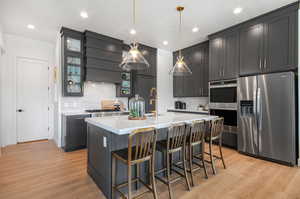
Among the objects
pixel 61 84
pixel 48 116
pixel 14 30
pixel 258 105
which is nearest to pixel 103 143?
pixel 61 84

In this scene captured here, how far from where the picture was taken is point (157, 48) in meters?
5.50


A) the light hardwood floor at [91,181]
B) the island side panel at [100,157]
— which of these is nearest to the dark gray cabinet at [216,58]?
the light hardwood floor at [91,181]

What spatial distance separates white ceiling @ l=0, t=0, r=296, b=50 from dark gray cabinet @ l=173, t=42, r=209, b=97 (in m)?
0.70

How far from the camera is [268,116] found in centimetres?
307

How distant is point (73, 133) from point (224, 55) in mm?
4276

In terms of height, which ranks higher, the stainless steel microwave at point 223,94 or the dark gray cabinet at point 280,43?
the dark gray cabinet at point 280,43

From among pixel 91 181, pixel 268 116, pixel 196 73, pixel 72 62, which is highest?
pixel 72 62

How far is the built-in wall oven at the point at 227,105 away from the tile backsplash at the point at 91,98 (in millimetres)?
2866

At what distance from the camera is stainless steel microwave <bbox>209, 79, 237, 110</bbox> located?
372 centimetres

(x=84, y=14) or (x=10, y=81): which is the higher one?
(x=84, y=14)

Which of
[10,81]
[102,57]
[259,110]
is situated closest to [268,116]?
[259,110]

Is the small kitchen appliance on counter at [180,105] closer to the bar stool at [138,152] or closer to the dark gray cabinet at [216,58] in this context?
the dark gray cabinet at [216,58]

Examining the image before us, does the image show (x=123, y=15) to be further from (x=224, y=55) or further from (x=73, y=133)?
(x=73, y=133)

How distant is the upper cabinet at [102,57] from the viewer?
4.03 metres
